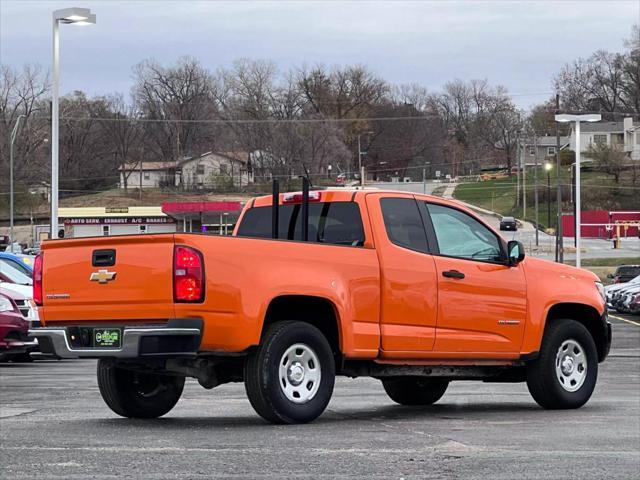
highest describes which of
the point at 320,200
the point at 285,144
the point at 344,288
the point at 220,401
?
the point at 285,144

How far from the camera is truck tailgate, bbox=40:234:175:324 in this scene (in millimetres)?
8477

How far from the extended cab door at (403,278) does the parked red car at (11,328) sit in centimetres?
934

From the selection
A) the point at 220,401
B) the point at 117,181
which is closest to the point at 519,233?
the point at 117,181

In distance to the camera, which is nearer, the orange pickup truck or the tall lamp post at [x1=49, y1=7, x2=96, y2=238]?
the orange pickup truck

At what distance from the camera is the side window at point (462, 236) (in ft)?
34.7

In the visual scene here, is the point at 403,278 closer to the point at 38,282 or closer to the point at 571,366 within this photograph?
the point at 571,366

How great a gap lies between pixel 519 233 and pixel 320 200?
A: 82010 millimetres

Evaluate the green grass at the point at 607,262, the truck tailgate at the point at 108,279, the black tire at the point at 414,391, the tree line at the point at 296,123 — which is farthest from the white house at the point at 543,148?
the truck tailgate at the point at 108,279

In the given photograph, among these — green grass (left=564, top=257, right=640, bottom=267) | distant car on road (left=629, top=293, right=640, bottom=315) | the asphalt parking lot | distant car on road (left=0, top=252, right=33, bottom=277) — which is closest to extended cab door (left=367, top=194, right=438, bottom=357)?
the asphalt parking lot

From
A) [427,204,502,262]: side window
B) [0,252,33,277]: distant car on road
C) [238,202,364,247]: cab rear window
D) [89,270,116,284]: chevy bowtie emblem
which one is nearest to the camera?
[89,270,116,284]: chevy bowtie emblem

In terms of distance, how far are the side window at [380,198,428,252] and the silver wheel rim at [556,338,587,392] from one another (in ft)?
6.93

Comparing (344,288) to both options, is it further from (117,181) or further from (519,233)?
(117,181)

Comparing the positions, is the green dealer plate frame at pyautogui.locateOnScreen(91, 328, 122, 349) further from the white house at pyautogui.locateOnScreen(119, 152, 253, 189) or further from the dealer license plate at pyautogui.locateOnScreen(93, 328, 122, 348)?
the white house at pyautogui.locateOnScreen(119, 152, 253, 189)

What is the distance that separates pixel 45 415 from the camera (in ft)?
33.2
